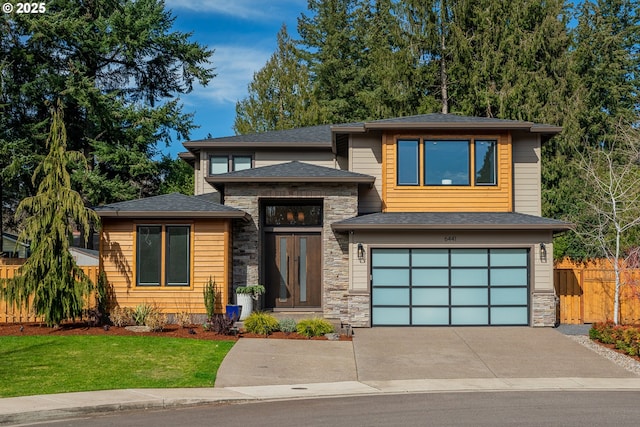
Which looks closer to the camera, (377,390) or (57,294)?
(377,390)

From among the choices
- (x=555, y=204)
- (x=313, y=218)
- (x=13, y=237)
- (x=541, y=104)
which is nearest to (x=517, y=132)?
(x=313, y=218)

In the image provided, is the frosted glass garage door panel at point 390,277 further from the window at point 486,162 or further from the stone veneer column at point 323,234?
the window at point 486,162

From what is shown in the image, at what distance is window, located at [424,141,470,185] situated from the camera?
20969mm

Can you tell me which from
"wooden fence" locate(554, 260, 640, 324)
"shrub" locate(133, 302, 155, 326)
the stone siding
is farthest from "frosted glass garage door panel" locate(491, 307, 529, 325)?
"shrub" locate(133, 302, 155, 326)

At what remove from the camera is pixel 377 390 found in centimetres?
1266

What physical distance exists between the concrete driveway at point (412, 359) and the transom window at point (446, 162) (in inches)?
196

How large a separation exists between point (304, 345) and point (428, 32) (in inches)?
1021

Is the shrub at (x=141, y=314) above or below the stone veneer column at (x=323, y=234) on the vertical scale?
below

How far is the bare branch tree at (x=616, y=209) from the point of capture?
20.6m

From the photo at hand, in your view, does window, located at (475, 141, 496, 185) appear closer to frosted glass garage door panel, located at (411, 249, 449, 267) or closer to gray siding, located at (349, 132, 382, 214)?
frosted glass garage door panel, located at (411, 249, 449, 267)

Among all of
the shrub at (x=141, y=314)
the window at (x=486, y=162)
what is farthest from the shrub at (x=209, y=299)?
the window at (x=486, y=162)

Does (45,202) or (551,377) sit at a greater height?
(45,202)

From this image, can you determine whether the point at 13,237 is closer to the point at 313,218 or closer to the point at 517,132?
the point at 313,218

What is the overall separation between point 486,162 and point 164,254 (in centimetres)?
1034
